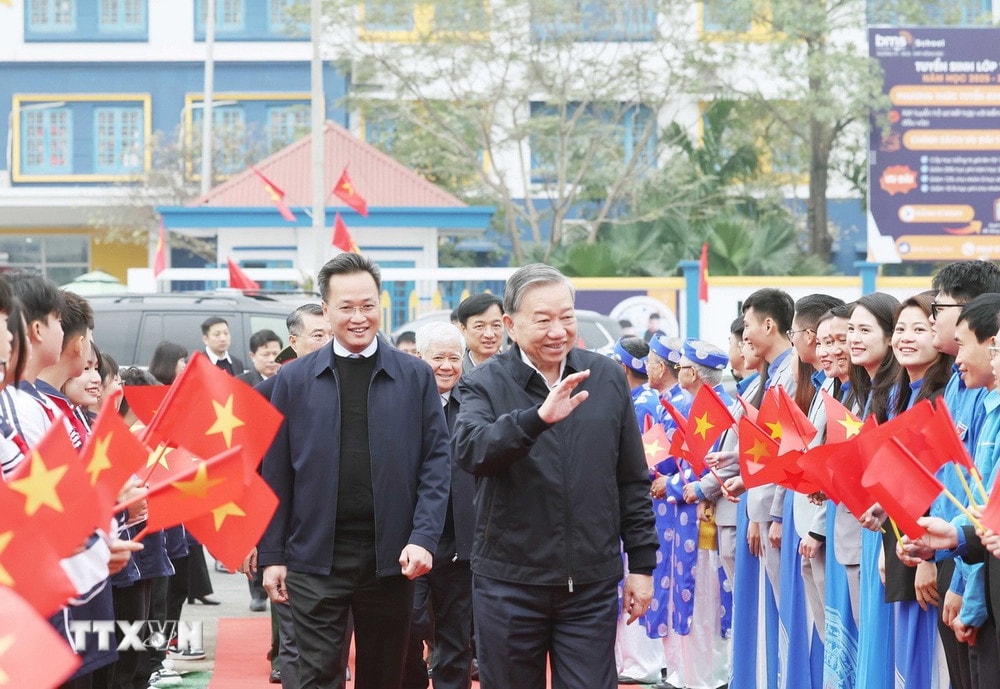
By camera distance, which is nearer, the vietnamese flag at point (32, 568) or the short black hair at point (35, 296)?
the vietnamese flag at point (32, 568)

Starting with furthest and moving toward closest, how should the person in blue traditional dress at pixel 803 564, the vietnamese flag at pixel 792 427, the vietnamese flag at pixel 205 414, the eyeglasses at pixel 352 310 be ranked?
the person in blue traditional dress at pixel 803 564
the vietnamese flag at pixel 792 427
the eyeglasses at pixel 352 310
the vietnamese flag at pixel 205 414

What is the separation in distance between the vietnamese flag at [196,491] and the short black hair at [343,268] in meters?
1.84

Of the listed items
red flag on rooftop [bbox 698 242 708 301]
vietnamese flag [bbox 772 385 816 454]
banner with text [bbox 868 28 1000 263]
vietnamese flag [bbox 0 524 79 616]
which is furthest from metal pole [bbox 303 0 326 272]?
vietnamese flag [bbox 0 524 79 616]

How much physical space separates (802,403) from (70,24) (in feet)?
102

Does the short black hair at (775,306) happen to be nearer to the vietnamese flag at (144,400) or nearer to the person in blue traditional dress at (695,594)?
the person in blue traditional dress at (695,594)

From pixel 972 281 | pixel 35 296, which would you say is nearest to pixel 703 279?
pixel 972 281

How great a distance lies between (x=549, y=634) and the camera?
16.3ft

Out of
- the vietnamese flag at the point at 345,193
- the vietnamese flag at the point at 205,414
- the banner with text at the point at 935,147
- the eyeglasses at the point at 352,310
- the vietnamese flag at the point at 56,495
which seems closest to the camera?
the vietnamese flag at the point at 56,495

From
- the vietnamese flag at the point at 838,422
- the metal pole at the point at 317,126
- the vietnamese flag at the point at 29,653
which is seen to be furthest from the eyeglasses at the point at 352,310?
the metal pole at the point at 317,126

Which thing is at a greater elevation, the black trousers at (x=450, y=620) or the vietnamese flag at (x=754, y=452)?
the vietnamese flag at (x=754, y=452)

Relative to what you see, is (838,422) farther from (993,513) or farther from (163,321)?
(163,321)

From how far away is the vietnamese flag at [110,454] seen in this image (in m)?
3.80

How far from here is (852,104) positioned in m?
24.2

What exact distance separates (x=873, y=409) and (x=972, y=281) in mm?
799
